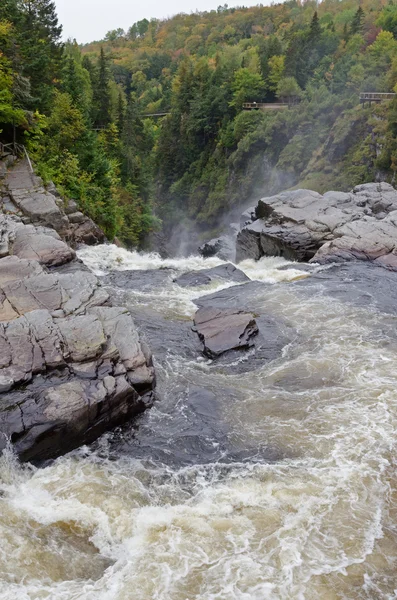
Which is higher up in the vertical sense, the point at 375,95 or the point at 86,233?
the point at 375,95

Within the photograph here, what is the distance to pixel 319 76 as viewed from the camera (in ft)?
203

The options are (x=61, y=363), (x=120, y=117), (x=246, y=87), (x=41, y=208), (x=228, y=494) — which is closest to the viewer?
(x=228, y=494)

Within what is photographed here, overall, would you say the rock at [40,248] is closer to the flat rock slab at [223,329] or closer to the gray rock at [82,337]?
the flat rock slab at [223,329]

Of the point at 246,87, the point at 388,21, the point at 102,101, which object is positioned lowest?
the point at 102,101

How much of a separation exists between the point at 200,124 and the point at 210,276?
45827 mm

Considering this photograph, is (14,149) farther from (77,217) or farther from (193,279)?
(193,279)

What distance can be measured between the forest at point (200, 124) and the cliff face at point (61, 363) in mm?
13189

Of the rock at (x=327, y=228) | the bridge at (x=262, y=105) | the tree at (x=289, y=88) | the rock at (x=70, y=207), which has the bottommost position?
the rock at (x=327, y=228)

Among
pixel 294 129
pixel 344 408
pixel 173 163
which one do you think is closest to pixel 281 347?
pixel 344 408

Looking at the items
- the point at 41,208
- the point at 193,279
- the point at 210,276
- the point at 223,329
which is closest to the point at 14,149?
the point at 41,208

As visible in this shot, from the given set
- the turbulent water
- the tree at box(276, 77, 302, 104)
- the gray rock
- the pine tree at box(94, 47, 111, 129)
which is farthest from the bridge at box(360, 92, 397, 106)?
the gray rock

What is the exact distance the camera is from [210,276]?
21.5m

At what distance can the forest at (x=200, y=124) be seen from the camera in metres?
27.5

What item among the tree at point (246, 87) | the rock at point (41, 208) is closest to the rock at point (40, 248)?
the rock at point (41, 208)
